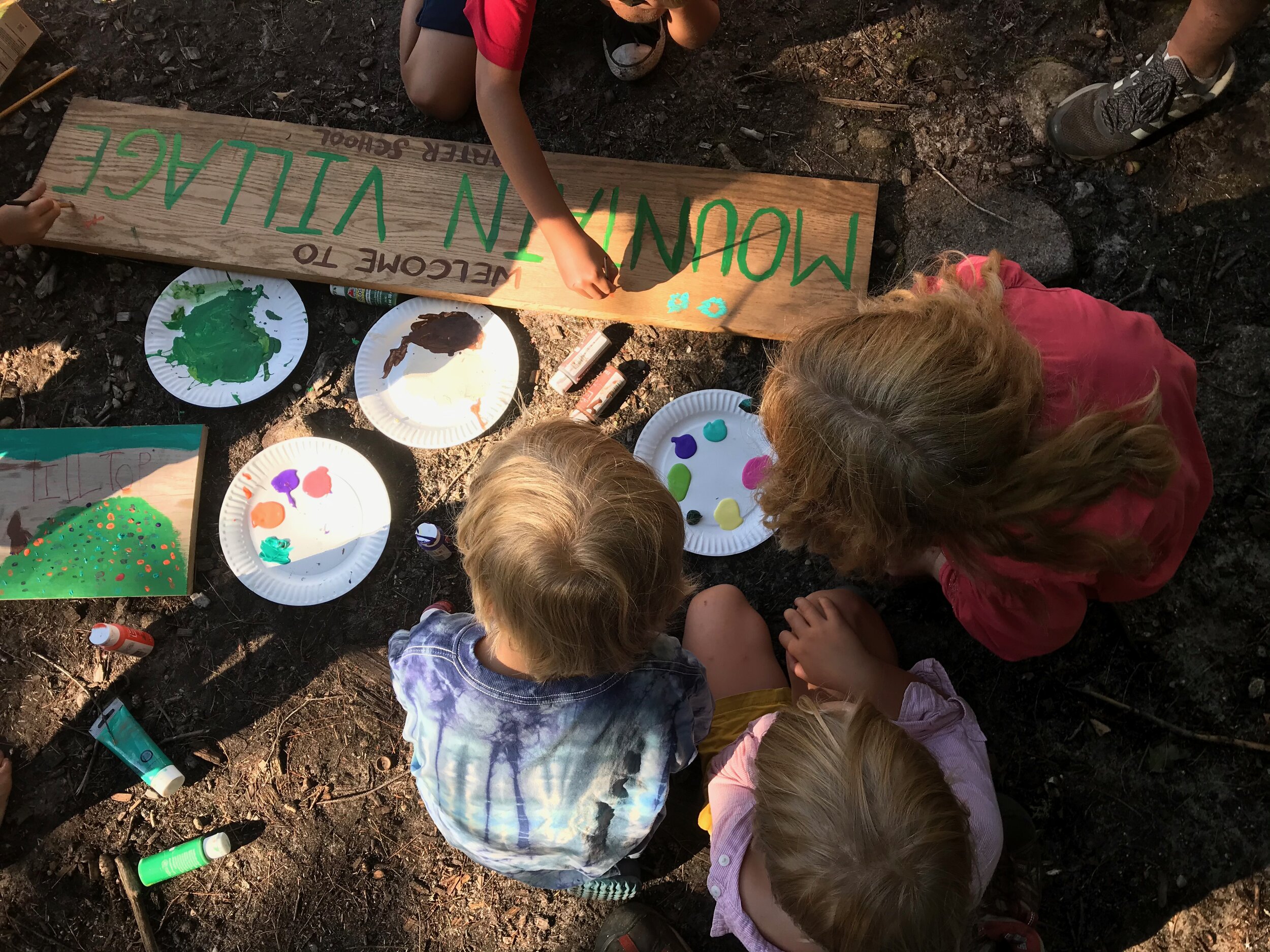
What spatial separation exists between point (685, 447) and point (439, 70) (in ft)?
5.84

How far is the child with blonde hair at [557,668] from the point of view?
148 centimetres

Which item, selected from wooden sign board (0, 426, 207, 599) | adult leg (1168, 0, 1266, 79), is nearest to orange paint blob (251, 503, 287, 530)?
wooden sign board (0, 426, 207, 599)

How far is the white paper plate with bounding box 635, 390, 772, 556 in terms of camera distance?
2.46 m

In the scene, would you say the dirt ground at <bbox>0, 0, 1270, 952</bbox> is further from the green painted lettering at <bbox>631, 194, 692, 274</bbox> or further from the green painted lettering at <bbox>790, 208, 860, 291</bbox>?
the green painted lettering at <bbox>631, 194, 692, 274</bbox>

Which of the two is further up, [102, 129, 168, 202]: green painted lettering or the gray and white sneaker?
the gray and white sneaker

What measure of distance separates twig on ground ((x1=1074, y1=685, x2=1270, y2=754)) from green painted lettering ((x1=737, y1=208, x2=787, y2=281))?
1.67m

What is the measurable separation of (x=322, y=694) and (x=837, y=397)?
202cm

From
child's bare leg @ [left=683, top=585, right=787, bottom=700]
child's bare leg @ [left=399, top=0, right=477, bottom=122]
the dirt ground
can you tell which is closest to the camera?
child's bare leg @ [left=683, top=585, right=787, bottom=700]

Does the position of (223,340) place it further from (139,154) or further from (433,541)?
(433,541)

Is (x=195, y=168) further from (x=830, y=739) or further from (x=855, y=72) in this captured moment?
(x=830, y=739)

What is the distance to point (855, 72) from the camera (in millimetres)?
2967

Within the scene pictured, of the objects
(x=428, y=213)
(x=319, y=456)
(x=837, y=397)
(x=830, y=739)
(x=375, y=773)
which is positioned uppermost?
(x=837, y=397)

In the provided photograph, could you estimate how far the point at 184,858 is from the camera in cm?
239

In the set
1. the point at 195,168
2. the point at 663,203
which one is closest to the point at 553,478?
the point at 663,203
